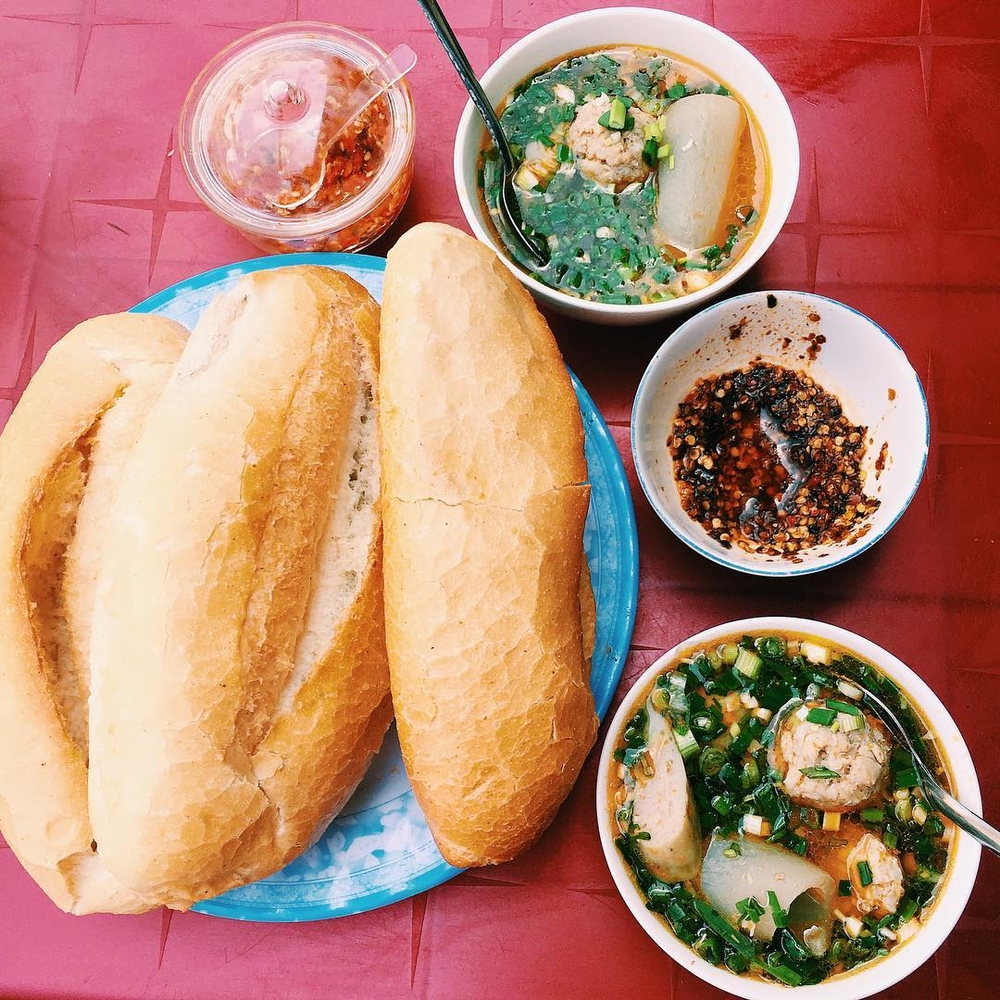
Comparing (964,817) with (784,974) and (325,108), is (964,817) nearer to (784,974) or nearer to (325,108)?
(784,974)

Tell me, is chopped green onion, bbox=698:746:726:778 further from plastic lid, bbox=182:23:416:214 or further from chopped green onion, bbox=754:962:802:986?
plastic lid, bbox=182:23:416:214

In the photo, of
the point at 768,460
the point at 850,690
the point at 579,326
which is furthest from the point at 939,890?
the point at 579,326

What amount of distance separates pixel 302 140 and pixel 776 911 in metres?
1.44

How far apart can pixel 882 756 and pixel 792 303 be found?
28.2 inches

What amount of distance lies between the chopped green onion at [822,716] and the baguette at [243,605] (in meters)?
0.64

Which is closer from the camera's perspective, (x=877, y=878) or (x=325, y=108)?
(x=877, y=878)

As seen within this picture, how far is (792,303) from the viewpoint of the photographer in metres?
1.36

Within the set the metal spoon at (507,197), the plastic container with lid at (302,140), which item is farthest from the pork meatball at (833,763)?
the plastic container with lid at (302,140)

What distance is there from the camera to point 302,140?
143cm

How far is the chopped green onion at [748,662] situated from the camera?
132 cm

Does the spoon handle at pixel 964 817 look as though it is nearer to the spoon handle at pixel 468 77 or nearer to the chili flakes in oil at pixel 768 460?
the chili flakes in oil at pixel 768 460

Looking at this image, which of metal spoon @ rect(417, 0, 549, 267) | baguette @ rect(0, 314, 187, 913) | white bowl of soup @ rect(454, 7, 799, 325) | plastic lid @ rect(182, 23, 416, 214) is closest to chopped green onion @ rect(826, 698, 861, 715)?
white bowl of soup @ rect(454, 7, 799, 325)

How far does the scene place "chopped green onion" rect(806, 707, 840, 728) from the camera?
127 cm

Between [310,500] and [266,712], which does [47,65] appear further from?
[266,712]
